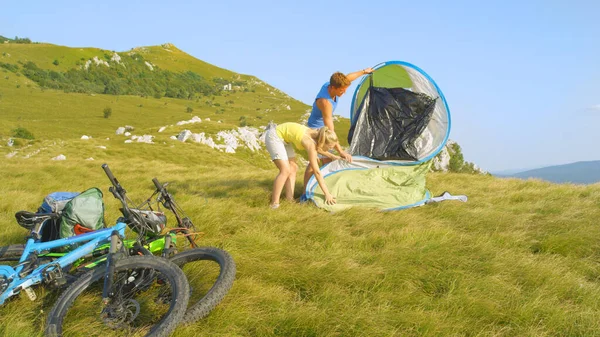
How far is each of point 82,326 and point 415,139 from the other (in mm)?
7334

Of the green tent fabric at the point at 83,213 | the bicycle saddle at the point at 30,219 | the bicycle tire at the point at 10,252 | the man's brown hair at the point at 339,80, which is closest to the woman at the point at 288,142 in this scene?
the man's brown hair at the point at 339,80

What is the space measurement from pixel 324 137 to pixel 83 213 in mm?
3689

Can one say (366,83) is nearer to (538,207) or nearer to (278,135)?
(278,135)

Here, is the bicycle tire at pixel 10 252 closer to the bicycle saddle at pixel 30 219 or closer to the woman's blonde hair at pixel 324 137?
the bicycle saddle at pixel 30 219

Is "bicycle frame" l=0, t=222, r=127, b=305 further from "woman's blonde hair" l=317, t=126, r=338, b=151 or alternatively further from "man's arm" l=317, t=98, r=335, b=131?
"man's arm" l=317, t=98, r=335, b=131

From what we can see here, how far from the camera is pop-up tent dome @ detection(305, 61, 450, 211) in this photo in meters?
6.62

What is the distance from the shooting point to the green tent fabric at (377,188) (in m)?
6.35

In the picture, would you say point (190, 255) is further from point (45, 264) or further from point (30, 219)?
point (30, 219)

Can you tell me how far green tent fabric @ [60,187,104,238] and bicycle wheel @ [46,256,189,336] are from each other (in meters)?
0.73

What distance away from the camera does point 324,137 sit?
237 inches

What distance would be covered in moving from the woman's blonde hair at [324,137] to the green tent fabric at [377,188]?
0.88 meters

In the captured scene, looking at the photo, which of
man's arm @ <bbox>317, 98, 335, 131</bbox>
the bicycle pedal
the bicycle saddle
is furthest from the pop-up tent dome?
the bicycle pedal

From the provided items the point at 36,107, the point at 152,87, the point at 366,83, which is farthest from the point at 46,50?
the point at 366,83

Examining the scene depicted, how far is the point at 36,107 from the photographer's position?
51.9 meters
